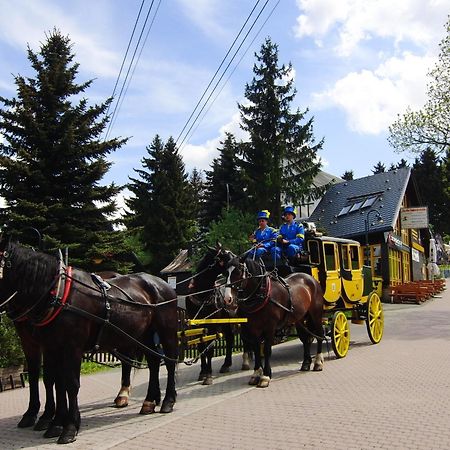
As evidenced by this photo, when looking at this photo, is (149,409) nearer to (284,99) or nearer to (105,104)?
→ (105,104)

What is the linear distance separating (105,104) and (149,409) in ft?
48.3

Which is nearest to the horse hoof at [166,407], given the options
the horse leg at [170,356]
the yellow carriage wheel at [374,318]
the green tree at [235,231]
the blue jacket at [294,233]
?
the horse leg at [170,356]

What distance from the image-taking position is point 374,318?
42.5ft

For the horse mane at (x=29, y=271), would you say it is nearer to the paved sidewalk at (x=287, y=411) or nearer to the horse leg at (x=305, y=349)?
the paved sidewalk at (x=287, y=411)

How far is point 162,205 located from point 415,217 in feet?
59.4

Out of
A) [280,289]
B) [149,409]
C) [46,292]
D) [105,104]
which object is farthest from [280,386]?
[105,104]

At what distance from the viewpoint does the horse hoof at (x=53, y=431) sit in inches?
225

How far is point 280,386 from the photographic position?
8484 mm

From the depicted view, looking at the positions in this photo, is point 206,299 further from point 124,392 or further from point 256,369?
point 124,392

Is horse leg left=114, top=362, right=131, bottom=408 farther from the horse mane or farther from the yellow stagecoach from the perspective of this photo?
the yellow stagecoach

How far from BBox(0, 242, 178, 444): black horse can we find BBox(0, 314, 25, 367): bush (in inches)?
165

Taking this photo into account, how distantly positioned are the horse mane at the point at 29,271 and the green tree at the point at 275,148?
20.4 metres

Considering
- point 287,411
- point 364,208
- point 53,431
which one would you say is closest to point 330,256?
point 287,411

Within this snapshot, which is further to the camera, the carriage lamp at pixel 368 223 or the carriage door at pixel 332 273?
the carriage lamp at pixel 368 223
